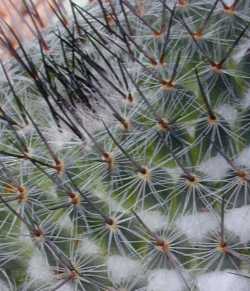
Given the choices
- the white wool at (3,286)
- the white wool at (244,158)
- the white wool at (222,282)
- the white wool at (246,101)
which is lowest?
the white wool at (3,286)

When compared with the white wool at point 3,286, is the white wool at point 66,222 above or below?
above

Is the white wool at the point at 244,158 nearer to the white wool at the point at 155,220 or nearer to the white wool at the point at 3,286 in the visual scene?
the white wool at the point at 155,220

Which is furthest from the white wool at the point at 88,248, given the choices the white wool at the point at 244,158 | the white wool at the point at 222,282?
the white wool at the point at 244,158

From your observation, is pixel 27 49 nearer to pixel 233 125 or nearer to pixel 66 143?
pixel 66 143

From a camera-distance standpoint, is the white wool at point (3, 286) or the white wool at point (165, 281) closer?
the white wool at point (165, 281)

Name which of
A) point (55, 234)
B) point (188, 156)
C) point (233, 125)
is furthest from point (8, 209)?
point (233, 125)

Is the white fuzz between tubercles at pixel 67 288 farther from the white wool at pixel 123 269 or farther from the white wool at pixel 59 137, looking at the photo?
the white wool at pixel 59 137

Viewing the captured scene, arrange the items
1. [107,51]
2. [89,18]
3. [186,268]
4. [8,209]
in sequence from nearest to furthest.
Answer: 1. [186,268]
2. [8,209]
3. [107,51]
4. [89,18]

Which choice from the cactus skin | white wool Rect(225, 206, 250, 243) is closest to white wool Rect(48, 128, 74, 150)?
the cactus skin
